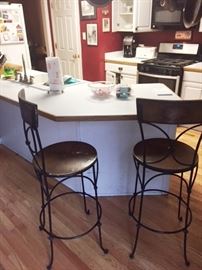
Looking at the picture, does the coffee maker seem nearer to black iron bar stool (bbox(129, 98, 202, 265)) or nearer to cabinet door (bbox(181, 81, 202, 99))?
cabinet door (bbox(181, 81, 202, 99))

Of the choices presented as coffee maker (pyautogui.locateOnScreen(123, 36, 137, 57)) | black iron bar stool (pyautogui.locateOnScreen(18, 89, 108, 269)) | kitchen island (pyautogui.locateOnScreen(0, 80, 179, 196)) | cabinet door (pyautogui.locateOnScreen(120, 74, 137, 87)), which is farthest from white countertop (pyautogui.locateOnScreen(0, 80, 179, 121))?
coffee maker (pyautogui.locateOnScreen(123, 36, 137, 57))

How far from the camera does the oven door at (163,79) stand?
10.2ft

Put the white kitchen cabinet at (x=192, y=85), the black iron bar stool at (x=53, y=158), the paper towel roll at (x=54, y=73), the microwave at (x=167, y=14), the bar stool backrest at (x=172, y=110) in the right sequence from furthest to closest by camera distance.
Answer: the microwave at (x=167, y=14), the white kitchen cabinet at (x=192, y=85), the paper towel roll at (x=54, y=73), the black iron bar stool at (x=53, y=158), the bar stool backrest at (x=172, y=110)

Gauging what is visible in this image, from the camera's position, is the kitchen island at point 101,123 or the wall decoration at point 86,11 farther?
the wall decoration at point 86,11

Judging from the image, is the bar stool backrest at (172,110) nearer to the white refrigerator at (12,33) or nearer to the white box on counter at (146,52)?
the white refrigerator at (12,33)

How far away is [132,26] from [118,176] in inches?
101

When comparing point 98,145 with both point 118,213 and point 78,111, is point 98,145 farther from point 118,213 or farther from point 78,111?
point 118,213

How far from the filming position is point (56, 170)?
1.36 m

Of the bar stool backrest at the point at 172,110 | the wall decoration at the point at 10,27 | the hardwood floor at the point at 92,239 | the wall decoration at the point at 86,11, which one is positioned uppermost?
the wall decoration at the point at 86,11

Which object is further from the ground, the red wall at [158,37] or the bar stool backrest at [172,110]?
the red wall at [158,37]

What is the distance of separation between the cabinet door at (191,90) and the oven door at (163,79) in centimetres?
8

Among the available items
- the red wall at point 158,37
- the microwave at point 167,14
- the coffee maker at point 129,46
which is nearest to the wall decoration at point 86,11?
the coffee maker at point 129,46

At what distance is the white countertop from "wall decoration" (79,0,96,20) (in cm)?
208

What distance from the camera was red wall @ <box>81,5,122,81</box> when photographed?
387 centimetres
